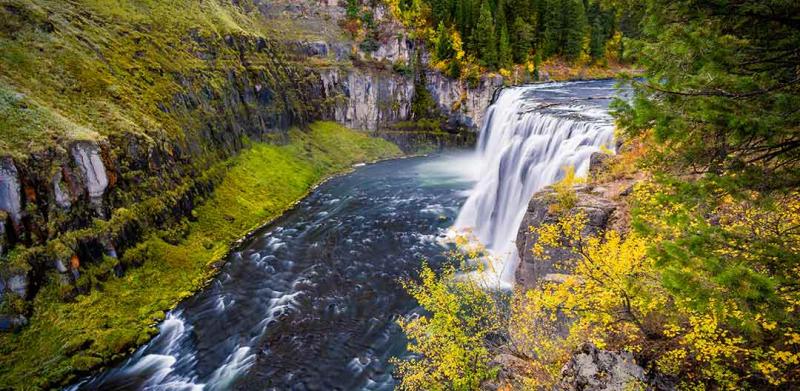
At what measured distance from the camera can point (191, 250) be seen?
81.2ft

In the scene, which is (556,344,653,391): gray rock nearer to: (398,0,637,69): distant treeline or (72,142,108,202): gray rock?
(72,142,108,202): gray rock

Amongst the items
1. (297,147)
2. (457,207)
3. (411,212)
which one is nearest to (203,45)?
(297,147)

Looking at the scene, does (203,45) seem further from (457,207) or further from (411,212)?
(457,207)

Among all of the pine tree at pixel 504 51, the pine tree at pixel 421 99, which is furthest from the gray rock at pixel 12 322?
the pine tree at pixel 504 51

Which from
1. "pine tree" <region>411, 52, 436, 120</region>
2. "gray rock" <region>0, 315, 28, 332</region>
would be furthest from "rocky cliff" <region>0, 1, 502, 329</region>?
"pine tree" <region>411, 52, 436, 120</region>

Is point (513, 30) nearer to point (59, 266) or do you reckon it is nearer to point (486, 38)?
point (486, 38)

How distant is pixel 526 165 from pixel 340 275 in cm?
1462

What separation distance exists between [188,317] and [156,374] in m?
3.67

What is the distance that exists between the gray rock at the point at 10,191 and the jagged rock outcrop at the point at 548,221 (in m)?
21.4

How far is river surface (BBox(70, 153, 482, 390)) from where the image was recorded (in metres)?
16.0

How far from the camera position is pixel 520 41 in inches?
2452

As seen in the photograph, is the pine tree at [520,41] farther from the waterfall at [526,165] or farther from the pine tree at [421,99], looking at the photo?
the waterfall at [526,165]

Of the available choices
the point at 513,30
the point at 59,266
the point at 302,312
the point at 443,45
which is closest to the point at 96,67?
the point at 59,266

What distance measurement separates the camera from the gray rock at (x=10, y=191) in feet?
55.4
